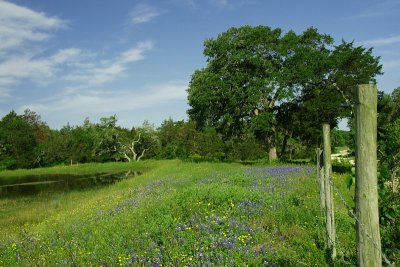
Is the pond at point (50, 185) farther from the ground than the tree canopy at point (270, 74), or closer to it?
closer to it

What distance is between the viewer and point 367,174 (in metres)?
3.83

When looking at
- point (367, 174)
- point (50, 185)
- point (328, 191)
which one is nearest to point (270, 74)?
point (50, 185)

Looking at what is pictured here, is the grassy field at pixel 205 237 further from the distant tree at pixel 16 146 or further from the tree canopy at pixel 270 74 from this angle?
the distant tree at pixel 16 146

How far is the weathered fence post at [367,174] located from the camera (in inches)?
149

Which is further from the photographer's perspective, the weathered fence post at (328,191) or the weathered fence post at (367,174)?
the weathered fence post at (328,191)

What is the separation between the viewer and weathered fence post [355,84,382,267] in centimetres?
377

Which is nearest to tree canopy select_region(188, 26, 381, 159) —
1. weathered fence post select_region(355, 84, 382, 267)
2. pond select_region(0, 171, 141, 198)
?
pond select_region(0, 171, 141, 198)

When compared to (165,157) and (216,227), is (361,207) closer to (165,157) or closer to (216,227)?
(216,227)

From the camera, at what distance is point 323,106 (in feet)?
110

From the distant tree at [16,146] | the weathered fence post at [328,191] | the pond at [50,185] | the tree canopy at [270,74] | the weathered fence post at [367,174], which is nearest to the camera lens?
the weathered fence post at [367,174]

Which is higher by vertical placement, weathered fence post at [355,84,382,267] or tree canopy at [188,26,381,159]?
tree canopy at [188,26,381,159]

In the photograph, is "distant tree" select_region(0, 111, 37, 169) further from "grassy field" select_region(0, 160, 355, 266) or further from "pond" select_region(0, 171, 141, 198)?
"grassy field" select_region(0, 160, 355, 266)

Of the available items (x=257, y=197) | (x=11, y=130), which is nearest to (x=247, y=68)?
(x=257, y=197)

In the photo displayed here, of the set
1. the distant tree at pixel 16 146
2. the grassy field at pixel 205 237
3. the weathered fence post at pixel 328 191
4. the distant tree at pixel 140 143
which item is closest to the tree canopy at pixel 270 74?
the grassy field at pixel 205 237
